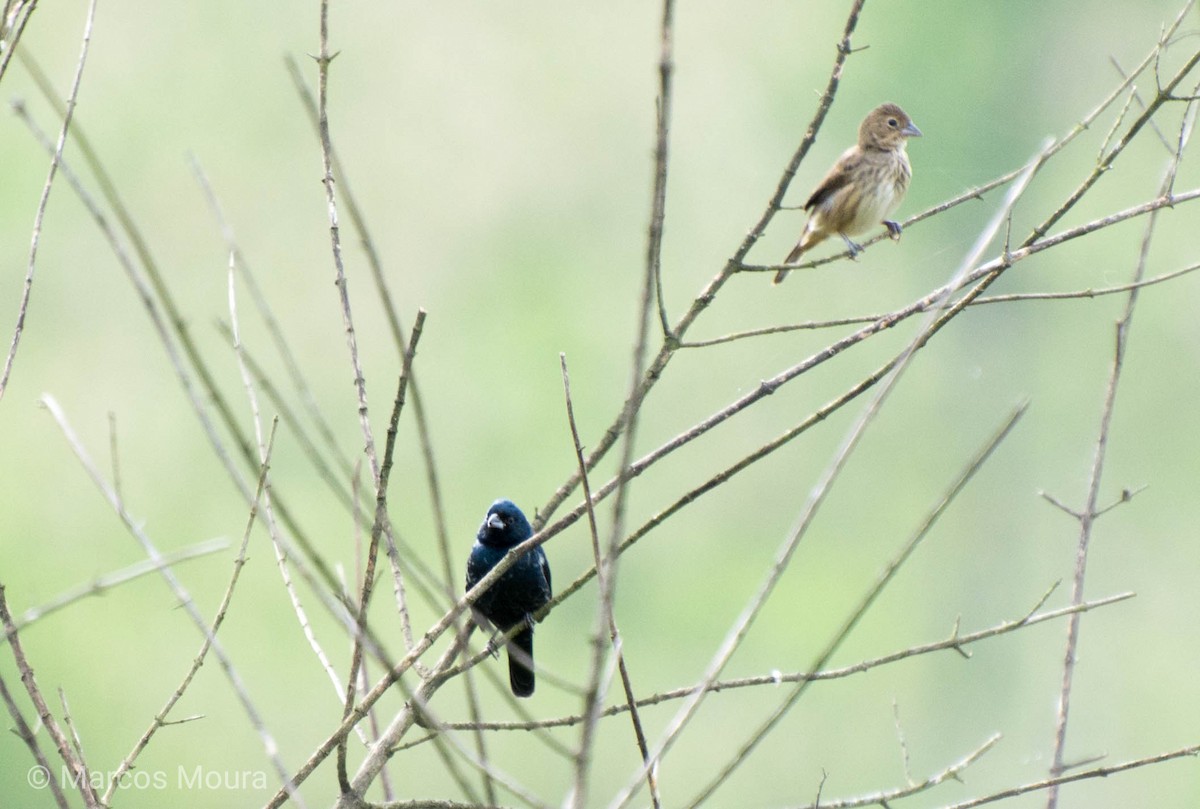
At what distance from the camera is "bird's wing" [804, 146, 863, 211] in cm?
298

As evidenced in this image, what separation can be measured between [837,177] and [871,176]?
3.4 inches

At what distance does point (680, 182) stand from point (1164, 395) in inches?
116

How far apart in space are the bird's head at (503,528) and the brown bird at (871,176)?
2.79 feet

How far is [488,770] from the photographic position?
1010 millimetres

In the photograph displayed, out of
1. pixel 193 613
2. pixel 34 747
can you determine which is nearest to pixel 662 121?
pixel 193 613

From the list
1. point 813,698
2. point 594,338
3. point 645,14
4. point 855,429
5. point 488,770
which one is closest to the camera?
point 855,429

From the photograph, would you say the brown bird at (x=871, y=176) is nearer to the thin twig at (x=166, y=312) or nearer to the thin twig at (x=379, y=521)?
the thin twig at (x=379, y=521)

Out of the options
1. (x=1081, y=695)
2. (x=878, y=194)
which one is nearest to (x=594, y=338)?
(x=1081, y=695)

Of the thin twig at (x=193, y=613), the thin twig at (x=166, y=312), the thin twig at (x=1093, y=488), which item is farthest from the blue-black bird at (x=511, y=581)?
the thin twig at (x=166, y=312)

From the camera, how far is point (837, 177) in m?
3.00

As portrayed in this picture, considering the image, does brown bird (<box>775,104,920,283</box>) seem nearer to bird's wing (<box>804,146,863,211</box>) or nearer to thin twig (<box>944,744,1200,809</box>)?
bird's wing (<box>804,146,863,211</box>)

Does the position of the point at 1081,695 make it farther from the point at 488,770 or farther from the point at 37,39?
the point at 37,39

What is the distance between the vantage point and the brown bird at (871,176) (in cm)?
296

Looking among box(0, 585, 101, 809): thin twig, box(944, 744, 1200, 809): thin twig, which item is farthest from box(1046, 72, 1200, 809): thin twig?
box(0, 585, 101, 809): thin twig
